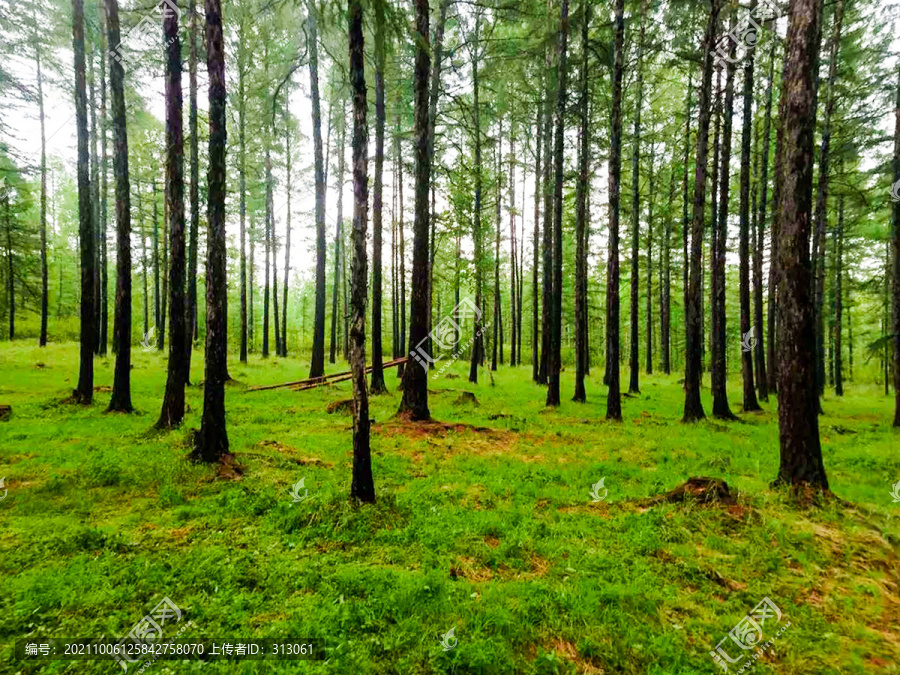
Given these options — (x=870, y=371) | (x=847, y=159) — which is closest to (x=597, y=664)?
(x=847, y=159)

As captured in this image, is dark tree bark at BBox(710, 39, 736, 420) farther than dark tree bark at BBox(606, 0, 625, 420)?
Yes

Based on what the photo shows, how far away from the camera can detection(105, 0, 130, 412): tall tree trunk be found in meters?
10.5

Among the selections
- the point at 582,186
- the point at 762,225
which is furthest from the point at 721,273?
the point at 582,186

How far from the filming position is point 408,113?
17.0m

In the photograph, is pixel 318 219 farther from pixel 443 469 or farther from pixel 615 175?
pixel 443 469

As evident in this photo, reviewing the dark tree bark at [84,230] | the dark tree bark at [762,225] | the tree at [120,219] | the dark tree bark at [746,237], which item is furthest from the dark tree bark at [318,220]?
the dark tree bark at [762,225]

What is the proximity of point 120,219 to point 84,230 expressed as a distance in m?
1.72

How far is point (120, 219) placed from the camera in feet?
35.5

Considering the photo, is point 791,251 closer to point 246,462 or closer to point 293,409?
point 246,462

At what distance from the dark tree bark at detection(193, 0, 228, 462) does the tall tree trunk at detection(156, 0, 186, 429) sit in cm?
232

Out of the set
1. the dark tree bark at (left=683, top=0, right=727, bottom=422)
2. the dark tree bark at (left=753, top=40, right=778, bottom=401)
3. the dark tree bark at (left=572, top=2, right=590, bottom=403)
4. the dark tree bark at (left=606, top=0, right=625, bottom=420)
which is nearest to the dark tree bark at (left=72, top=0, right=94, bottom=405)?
the dark tree bark at (left=572, top=2, right=590, bottom=403)

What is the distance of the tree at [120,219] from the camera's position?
1049 centimetres

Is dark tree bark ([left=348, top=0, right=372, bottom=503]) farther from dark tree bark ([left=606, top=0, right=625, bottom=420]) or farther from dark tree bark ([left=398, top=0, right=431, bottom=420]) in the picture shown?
dark tree bark ([left=606, top=0, right=625, bottom=420])

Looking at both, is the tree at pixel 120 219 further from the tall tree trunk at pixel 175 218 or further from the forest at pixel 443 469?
the tall tree trunk at pixel 175 218
